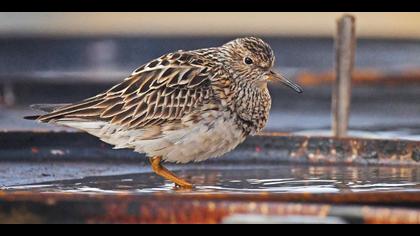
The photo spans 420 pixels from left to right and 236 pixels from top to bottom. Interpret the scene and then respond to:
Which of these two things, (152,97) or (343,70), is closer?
(152,97)

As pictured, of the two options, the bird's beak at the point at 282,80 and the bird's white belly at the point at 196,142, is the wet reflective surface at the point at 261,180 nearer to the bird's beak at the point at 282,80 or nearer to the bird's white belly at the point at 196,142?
the bird's white belly at the point at 196,142

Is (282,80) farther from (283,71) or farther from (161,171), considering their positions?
(283,71)

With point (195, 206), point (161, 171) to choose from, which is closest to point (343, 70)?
point (161, 171)

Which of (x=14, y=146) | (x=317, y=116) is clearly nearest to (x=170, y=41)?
(x=317, y=116)

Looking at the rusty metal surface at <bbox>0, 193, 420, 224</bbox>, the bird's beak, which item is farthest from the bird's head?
the rusty metal surface at <bbox>0, 193, 420, 224</bbox>

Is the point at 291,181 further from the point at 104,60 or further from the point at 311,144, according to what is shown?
the point at 104,60
